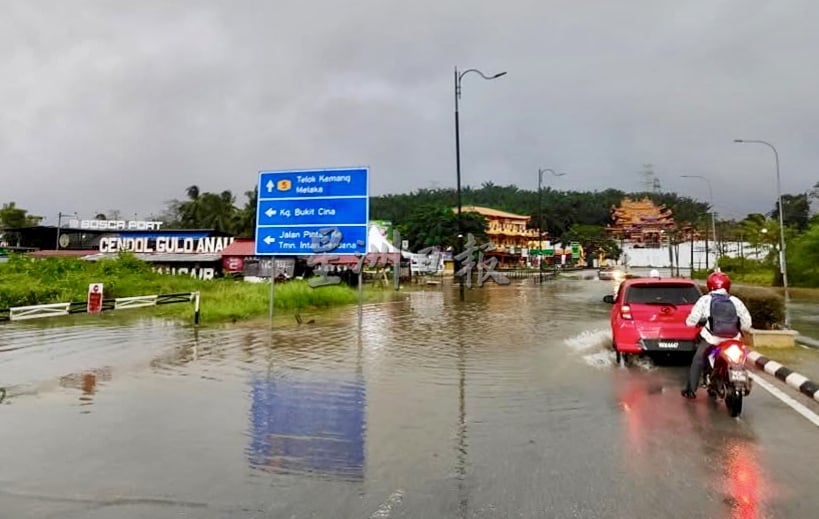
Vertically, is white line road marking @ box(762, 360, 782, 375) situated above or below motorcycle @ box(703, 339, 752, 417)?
below

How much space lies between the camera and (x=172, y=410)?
7.85 meters

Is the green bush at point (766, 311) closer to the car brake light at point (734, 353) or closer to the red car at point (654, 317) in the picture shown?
the red car at point (654, 317)

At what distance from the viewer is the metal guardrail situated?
53.7 feet

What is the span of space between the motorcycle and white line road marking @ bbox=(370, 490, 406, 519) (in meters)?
4.44

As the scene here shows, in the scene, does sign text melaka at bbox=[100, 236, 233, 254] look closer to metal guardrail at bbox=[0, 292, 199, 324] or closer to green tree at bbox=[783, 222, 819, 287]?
metal guardrail at bbox=[0, 292, 199, 324]

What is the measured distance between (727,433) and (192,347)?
1058cm

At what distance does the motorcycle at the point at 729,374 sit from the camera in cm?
733

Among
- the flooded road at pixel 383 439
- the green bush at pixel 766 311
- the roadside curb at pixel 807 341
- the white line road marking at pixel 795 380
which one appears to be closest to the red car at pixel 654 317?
the flooded road at pixel 383 439

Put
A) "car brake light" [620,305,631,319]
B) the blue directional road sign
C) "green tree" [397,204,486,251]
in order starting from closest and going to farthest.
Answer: "car brake light" [620,305,631,319]
the blue directional road sign
"green tree" [397,204,486,251]

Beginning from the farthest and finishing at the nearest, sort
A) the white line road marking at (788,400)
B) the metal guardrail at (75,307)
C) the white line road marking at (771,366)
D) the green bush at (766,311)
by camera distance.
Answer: the metal guardrail at (75,307) → the green bush at (766,311) → the white line road marking at (771,366) → the white line road marking at (788,400)

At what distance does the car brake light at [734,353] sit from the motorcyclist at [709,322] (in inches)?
6.9

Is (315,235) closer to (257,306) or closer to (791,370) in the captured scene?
(257,306)

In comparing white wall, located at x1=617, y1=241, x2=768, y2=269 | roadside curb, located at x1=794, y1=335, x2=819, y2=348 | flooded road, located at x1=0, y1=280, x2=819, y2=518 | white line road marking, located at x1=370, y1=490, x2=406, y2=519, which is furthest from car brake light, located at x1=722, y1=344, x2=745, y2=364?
white wall, located at x1=617, y1=241, x2=768, y2=269

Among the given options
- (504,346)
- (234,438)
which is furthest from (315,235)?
(234,438)
